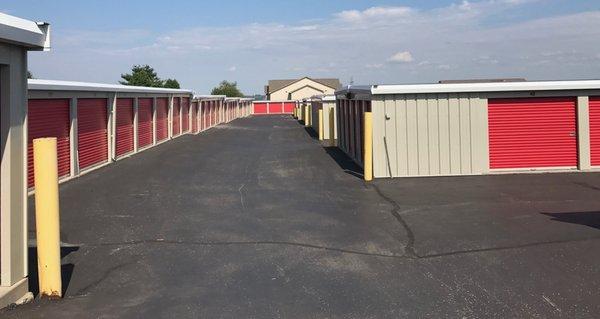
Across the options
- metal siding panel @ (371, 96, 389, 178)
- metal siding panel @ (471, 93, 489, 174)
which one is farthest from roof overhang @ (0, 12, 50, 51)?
metal siding panel @ (471, 93, 489, 174)

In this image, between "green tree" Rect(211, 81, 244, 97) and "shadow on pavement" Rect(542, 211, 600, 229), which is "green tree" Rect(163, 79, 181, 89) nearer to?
"green tree" Rect(211, 81, 244, 97)

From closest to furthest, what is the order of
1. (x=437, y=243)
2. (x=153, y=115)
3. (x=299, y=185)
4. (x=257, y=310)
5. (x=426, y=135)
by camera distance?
(x=257, y=310) → (x=437, y=243) → (x=299, y=185) → (x=426, y=135) → (x=153, y=115)

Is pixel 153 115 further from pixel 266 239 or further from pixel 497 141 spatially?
pixel 266 239

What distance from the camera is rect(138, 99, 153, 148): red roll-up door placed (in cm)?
2317

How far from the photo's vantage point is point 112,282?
6.11 metres

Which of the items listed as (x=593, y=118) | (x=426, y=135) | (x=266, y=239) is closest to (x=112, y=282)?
(x=266, y=239)

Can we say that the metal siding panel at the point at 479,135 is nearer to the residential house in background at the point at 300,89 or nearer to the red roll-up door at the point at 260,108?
the red roll-up door at the point at 260,108

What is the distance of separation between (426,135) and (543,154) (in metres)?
3.60

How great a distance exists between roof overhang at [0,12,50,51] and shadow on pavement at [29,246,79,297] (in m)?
2.66

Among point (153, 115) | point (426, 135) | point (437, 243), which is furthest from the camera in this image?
point (153, 115)

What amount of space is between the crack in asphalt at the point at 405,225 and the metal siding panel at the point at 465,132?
311 cm

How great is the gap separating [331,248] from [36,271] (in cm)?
389

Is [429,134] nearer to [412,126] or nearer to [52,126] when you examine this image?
[412,126]

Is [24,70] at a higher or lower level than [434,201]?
higher
